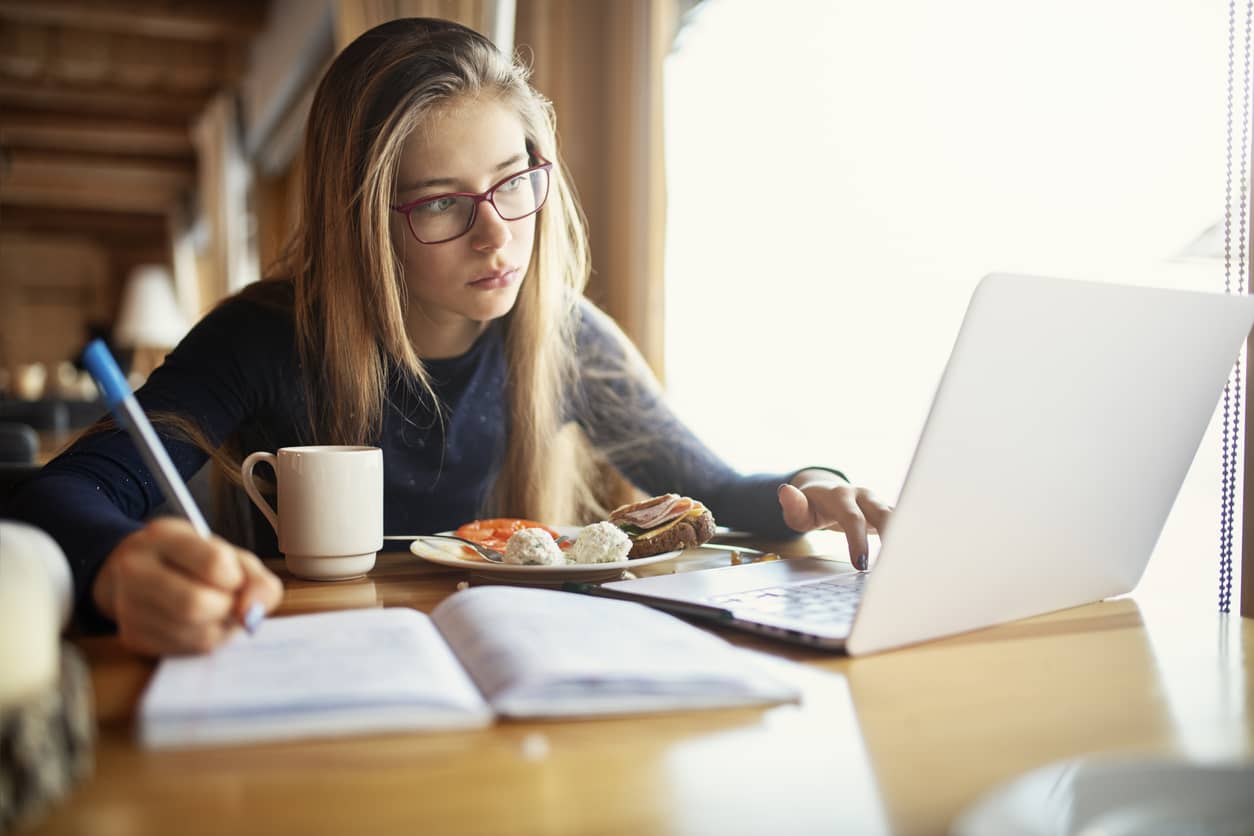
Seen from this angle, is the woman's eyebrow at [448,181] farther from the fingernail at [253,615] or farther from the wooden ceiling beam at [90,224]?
the wooden ceiling beam at [90,224]

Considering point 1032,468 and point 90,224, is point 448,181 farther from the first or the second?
point 90,224

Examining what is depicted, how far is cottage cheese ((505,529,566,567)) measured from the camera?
3.06 feet

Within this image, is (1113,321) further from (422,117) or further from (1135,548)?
(422,117)

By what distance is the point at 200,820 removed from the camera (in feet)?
1.41

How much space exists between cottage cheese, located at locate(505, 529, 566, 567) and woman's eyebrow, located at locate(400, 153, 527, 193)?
46 centimetres

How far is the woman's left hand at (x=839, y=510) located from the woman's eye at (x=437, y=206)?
0.51 metres

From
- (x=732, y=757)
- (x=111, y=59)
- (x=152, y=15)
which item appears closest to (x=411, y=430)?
(x=732, y=757)

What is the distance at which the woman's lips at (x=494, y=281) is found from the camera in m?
1.22

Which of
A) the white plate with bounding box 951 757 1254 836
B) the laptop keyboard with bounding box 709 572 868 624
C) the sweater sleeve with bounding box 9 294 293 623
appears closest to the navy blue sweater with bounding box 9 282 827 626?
the sweater sleeve with bounding box 9 294 293 623

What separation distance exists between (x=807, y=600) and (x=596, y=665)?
0.29 metres

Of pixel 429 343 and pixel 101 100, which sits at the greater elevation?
pixel 101 100

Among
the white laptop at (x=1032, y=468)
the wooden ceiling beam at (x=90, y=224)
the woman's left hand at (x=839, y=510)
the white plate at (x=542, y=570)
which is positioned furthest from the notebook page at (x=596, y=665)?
the wooden ceiling beam at (x=90, y=224)

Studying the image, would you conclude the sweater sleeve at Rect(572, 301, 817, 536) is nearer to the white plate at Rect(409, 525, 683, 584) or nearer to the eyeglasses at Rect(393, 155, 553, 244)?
the eyeglasses at Rect(393, 155, 553, 244)

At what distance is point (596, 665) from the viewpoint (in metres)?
0.57
